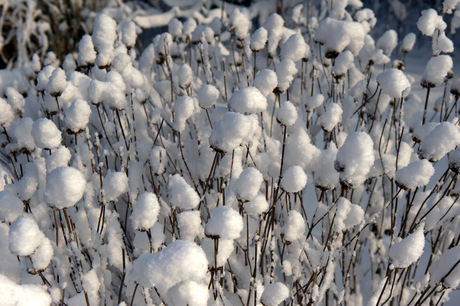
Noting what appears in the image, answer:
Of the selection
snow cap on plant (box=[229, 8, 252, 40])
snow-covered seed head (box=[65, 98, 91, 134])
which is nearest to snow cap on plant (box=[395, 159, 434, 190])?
snow-covered seed head (box=[65, 98, 91, 134])

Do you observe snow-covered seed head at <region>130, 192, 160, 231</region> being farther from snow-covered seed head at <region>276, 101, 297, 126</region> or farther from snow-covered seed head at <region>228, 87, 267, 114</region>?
snow-covered seed head at <region>276, 101, 297, 126</region>

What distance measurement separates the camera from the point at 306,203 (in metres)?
2.17

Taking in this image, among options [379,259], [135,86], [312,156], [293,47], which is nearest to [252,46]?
[293,47]

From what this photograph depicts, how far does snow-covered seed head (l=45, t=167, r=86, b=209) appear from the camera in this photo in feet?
2.81

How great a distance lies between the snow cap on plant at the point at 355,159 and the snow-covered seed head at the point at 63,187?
0.59 m

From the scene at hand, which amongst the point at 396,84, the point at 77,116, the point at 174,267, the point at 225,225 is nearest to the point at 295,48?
the point at 396,84

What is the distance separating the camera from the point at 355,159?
898 millimetres

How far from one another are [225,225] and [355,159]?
0.34 meters

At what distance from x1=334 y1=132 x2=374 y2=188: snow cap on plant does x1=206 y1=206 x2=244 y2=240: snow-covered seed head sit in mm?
293

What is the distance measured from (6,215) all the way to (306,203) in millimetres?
1537

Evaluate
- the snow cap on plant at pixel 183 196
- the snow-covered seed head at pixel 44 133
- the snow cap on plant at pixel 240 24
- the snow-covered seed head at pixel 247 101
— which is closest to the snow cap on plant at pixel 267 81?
the snow-covered seed head at pixel 247 101

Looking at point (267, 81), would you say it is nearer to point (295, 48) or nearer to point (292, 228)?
point (295, 48)

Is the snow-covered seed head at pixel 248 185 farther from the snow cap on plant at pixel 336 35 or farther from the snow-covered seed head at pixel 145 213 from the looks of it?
the snow cap on plant at pixel 336 35

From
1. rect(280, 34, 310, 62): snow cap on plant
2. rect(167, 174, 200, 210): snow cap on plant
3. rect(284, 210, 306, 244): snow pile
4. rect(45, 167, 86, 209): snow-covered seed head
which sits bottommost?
rect(284, 210, 306, 244): snow pile
